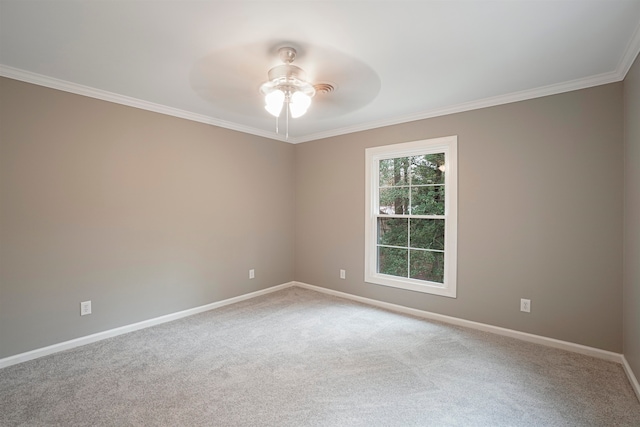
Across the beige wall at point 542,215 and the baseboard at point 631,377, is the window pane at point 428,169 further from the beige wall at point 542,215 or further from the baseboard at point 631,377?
the baseboard at point 631,377

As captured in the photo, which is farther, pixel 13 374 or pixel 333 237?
pixel 333 237

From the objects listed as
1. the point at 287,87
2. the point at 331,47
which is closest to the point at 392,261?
the point at 287,87

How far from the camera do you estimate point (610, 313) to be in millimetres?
2617

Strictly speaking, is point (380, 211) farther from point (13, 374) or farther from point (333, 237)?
point (13, 374)

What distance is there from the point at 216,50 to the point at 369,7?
111 cm

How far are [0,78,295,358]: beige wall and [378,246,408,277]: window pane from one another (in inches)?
68.5

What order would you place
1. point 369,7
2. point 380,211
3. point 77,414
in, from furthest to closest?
point 380,211 → point 77,414 → point 369,7

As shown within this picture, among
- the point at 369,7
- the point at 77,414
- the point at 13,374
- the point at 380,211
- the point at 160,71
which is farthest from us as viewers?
the point at 380,211

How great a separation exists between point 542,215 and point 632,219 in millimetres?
646

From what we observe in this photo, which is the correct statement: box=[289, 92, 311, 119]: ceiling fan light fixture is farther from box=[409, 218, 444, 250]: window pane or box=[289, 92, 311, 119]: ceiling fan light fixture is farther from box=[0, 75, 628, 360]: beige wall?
box=[409, 218, 444, 250]: window pane

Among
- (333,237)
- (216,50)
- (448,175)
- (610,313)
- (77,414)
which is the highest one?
(216,50)

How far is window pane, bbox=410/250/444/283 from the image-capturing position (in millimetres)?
3633

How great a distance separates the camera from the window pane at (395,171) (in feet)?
12.8

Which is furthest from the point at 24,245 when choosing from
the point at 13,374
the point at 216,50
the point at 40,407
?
the point at 216,50
